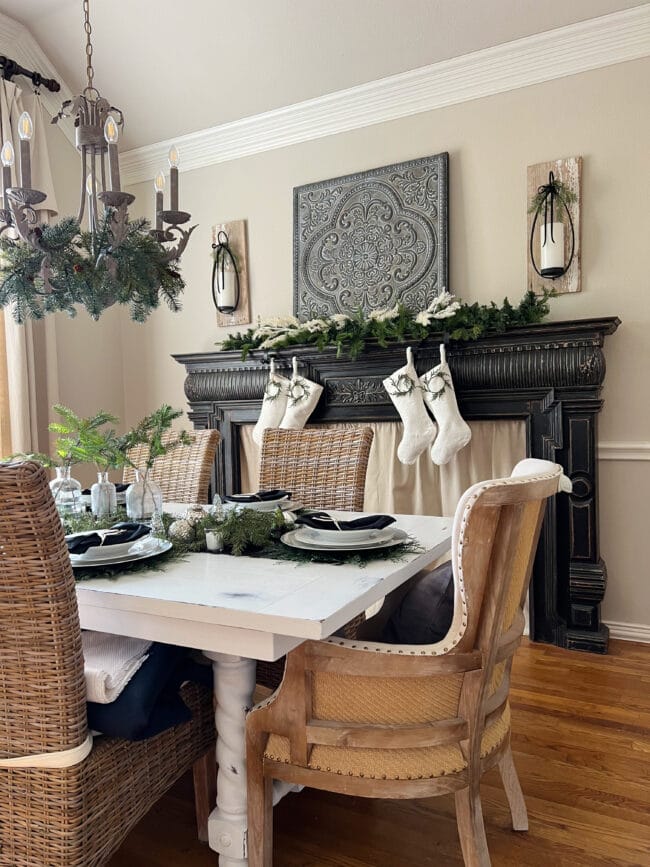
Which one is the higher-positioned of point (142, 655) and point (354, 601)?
point (354, 601)

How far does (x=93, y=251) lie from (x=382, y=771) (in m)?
1.43

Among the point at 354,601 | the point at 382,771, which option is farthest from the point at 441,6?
the point at 382,771

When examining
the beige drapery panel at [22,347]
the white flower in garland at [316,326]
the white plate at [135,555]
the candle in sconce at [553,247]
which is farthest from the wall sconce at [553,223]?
the beige drapery panel at [22,347]

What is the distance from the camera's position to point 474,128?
3152mm

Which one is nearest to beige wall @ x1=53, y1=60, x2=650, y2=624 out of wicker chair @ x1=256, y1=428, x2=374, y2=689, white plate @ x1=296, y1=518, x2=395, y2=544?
wicker chair @ x1=256, y1=428, x2=374, y2=689

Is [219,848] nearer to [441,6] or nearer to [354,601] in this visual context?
[354,601]

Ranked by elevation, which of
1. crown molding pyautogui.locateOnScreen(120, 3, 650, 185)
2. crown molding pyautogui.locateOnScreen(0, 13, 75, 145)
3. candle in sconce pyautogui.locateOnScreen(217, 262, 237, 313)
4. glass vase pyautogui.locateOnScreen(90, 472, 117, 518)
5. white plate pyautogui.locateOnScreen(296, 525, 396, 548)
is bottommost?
white plate pyautogui.locateOnScreen(296, 525, 396, 548)

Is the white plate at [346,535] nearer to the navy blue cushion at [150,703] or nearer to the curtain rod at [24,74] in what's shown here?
the navy blue cushion at [150,703]

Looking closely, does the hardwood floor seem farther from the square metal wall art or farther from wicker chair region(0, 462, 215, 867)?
the square metal wall art

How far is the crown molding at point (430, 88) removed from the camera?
111 inches

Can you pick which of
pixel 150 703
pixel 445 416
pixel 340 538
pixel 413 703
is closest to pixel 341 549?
pixel 340 538

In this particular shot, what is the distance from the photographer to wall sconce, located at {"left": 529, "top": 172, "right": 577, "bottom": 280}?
2889 mm

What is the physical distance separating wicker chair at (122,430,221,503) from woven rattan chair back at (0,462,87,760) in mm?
1405

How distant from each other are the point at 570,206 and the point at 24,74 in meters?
2.88
